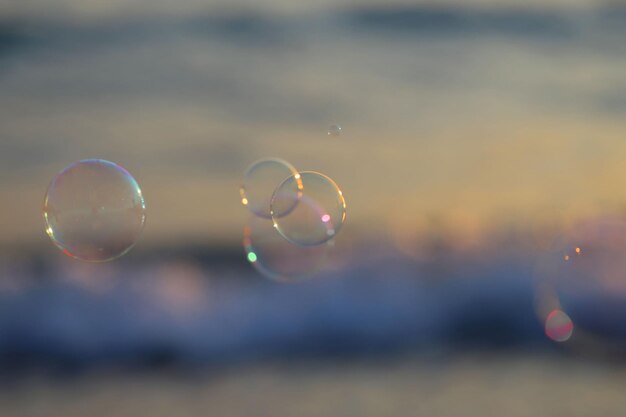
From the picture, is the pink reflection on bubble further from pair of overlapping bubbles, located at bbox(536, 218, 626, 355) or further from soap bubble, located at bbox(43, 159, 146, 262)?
soap bubble, located at bbox(43, 159, 146, 262)

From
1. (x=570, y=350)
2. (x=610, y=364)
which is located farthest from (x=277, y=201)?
(x=570, y=350)

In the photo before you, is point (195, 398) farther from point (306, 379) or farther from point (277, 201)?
point (277, 201)

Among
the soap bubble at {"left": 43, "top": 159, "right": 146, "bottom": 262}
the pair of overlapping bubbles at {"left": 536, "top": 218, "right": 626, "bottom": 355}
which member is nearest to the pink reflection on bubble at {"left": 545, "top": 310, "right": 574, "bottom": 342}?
the pair of overlapping bubbles at {"left": 536, "top": 218, "right": 626, "bottom": 355}

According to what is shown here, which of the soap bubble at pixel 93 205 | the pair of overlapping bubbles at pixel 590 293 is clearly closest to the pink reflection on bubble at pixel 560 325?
the pair of overlapping bubbles at pixel 590 293

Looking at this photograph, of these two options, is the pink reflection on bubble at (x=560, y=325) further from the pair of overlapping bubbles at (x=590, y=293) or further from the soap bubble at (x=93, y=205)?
the soap bubble at (x=93, y=205)

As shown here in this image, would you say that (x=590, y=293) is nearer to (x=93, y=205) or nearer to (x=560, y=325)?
(x=560, y=325)

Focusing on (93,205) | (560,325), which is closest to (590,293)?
(560,325)
